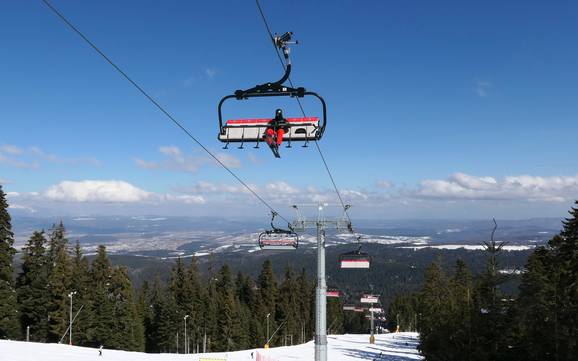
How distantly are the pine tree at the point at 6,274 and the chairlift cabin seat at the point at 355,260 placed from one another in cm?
3375

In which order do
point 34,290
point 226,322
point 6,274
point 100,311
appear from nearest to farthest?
point 6,274 → point 34,290 → point 100,311 → point 226,322

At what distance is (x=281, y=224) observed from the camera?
108 feet

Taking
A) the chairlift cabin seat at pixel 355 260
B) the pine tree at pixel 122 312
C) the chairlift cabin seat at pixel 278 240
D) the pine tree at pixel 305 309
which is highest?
the chairlift cabin seat at pixel 278 240

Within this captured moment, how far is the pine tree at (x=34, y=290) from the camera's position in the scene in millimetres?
53897

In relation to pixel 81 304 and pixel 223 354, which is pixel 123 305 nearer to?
pixel 81 304

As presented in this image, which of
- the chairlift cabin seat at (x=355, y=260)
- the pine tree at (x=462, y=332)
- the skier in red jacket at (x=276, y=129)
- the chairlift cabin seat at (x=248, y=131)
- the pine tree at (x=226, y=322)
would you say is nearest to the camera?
the skier in red jacket at (x=276, y=129)

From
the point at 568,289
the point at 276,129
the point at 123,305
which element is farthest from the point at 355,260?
the point at 123,305

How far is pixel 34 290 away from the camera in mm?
54031

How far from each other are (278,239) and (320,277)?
11.5ft

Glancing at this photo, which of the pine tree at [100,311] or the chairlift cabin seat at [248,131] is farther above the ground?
the chairlift cabin seat at [248,131]

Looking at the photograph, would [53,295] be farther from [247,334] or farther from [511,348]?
[511,348]

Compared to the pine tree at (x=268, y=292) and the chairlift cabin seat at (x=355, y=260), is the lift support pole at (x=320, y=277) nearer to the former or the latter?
the chairlift cabin seat at (x=355, y=260)

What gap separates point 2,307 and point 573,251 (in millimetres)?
49333

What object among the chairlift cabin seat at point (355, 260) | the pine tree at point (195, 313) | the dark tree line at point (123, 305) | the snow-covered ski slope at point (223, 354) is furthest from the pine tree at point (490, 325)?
the pine tree at point (195, 313)
